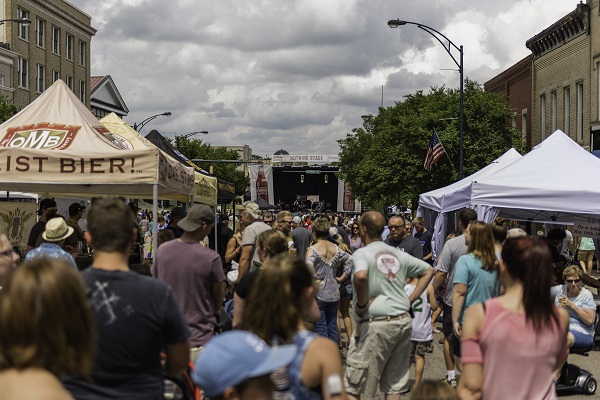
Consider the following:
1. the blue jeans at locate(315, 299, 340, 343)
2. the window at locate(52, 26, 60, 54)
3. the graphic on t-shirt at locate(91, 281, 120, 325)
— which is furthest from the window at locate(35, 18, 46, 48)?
the graphic on t-shirt at locate(91, 281, 120, 325)

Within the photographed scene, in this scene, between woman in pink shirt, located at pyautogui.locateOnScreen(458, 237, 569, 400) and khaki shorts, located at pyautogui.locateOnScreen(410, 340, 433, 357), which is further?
khaki shorts, located at pyautogui.locateOnScreen(410, 340, 433, 357)

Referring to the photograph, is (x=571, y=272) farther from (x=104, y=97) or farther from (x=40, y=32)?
(x=104, y=97)


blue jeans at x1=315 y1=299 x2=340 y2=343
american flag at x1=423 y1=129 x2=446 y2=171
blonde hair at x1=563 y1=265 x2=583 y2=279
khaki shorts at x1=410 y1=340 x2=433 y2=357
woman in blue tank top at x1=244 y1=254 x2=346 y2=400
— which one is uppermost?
american flag at x1=423 y1=129 x2=446 y2=171

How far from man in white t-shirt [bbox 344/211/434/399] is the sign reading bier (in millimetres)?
4657

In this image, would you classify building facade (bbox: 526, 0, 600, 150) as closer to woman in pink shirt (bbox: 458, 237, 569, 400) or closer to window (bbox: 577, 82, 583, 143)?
window (bbox: 577, 82, 583, 143)

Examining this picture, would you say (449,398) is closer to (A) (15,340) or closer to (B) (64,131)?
Result: (A) (15,340)

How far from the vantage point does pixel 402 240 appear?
34.6 feet

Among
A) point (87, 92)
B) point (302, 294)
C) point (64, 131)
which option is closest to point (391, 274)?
point (302, 294)

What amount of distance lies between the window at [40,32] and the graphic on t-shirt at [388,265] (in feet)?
166

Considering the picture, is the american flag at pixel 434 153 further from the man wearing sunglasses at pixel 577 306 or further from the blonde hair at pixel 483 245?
the blonde hair at pixel 483 245

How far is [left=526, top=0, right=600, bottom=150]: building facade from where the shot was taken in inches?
1319

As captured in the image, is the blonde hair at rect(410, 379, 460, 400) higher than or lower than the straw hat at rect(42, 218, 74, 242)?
lower

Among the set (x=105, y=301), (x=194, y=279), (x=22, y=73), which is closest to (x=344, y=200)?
(x=22, y=73)

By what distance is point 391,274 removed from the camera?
21.3 ft
